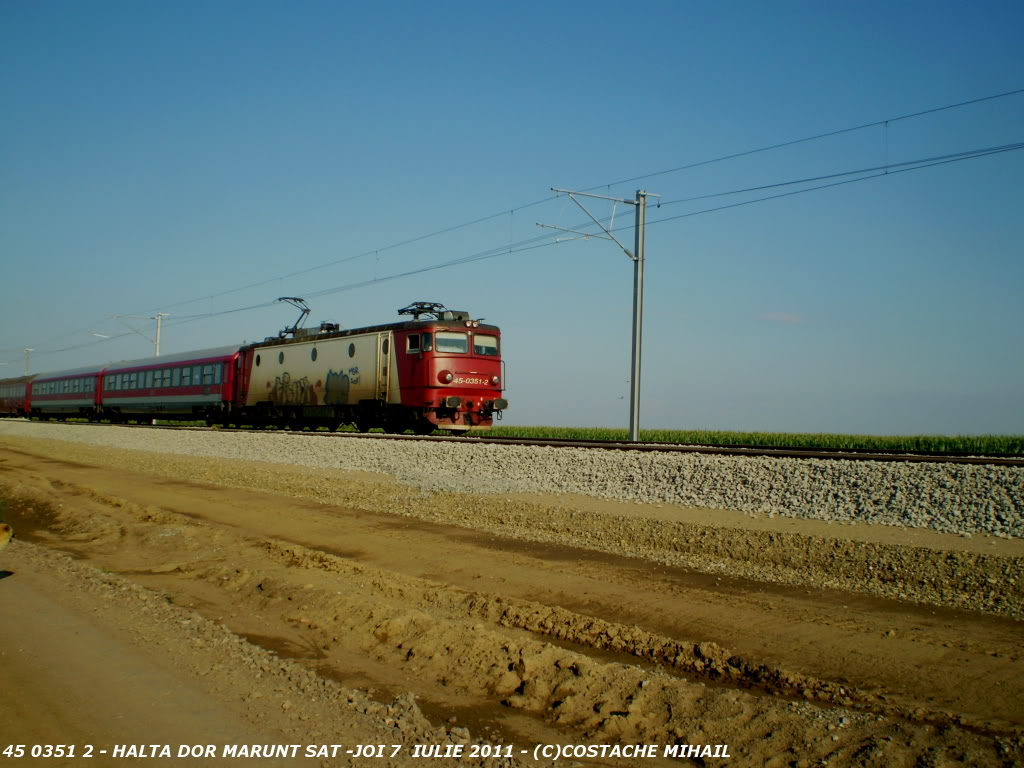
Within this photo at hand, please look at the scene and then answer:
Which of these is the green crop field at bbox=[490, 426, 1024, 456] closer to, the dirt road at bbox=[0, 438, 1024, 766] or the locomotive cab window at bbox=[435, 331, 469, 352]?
the locomotive cab window at bbox=[435, 331, 469, 352]

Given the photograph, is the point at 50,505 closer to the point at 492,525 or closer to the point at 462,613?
the point at 492,525

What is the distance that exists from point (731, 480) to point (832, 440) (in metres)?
19.8

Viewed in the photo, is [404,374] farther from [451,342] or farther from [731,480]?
[731,480]

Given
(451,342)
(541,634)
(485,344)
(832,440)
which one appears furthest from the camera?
(832,440)

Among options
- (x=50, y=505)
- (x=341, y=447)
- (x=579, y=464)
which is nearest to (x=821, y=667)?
(x=579, y=464)

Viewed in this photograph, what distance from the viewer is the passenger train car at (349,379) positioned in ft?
82.0

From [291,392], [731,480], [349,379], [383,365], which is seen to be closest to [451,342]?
Result: [383,365]

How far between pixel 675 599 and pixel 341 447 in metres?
15.0

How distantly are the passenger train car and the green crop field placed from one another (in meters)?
7.26

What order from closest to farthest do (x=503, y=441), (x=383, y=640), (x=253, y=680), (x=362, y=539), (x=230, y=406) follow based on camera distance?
(x=253, y=680), (x=383, y=640), (x=362, y=539), (x=503, y=441), (x=230, y=406)

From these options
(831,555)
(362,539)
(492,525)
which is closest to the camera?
(831,555)

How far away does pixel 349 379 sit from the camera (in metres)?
27.9

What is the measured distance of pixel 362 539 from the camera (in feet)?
38.6

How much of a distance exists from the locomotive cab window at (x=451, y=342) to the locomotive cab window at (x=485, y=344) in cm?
42
